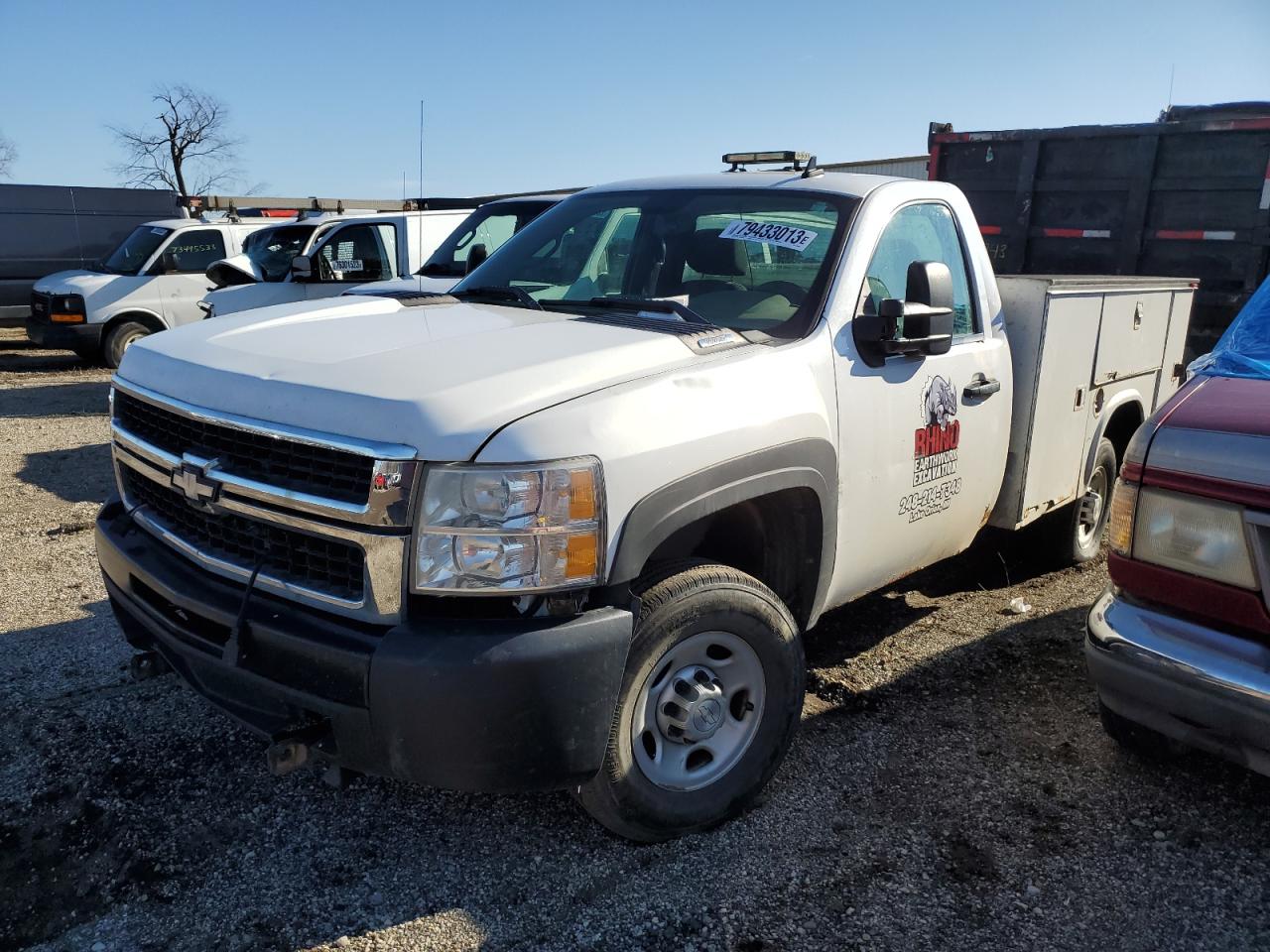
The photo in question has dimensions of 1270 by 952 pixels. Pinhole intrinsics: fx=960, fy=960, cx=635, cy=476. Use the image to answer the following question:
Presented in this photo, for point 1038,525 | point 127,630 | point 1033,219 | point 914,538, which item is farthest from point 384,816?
point 1033,219

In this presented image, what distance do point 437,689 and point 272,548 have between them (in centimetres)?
70

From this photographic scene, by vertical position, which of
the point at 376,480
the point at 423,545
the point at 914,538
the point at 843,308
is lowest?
the point at 914,538

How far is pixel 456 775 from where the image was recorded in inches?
92.4

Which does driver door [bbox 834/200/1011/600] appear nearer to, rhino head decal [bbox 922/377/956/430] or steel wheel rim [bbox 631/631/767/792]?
rhino head decal [bbox 922/377/956/430]

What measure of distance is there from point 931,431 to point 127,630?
291 centimetres

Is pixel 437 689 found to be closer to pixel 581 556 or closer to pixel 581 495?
pixel 581 556

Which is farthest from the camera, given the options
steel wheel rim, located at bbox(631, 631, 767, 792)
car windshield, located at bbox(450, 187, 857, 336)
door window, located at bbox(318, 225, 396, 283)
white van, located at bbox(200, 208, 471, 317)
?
door window, located at bbox(318, 225, 396, 283)

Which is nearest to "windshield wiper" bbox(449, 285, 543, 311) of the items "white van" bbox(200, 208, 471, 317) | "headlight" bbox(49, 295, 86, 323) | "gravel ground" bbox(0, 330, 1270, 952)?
"gravel ground" bbox(0, 330, 1270, 952)

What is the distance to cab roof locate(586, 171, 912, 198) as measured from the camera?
3.62 meters

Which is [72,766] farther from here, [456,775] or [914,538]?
[914,538]

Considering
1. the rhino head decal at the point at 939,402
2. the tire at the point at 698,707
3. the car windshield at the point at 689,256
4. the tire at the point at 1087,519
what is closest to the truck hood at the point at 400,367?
the car windshield at the point at 689,256

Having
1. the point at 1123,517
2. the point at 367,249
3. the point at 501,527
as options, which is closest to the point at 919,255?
the point at 1123,517

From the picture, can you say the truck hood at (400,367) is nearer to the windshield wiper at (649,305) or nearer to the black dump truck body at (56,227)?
the windshield wiper at (649,305)

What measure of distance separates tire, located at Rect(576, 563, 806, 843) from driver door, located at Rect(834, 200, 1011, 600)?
57 cm
